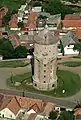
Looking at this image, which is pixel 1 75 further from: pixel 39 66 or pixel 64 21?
pixel 64 21

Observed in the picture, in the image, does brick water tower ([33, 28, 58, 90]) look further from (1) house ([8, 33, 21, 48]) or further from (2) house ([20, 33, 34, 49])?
(2) house ([20, 33, 34, 49])

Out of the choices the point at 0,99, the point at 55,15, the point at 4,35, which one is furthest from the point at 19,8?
the point at 0,99

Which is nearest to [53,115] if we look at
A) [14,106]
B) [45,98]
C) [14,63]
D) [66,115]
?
[66,115]

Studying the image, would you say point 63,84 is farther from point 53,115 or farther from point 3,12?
point 3,12

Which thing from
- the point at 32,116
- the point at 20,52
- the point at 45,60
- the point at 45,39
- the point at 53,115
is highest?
the point at 45,39

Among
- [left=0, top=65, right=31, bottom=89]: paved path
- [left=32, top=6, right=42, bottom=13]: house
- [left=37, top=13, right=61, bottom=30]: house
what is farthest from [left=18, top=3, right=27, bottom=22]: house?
[left=0, top=65, right=31, bottom=89]: paved path

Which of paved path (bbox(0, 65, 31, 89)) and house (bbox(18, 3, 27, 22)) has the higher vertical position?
house (bbox(18, 3, 27, 22))
